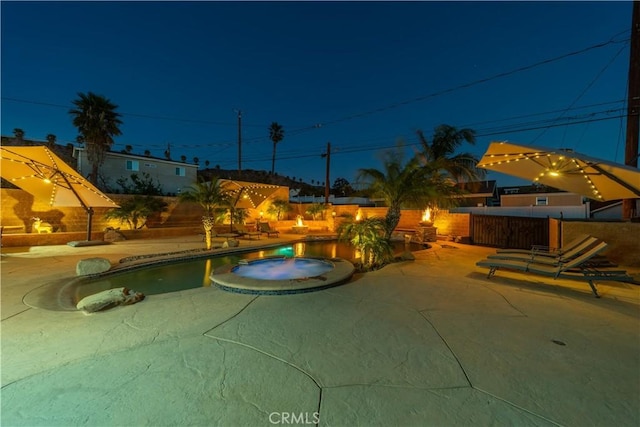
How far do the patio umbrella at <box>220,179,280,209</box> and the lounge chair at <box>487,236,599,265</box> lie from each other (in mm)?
10949

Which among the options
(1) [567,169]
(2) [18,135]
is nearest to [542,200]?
(1) [567,169]

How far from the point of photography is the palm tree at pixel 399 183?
27.8ft

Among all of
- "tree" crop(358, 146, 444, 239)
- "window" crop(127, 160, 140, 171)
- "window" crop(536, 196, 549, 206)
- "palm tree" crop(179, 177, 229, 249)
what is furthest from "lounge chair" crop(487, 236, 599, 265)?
"window" crop(127, 160, 140, 171)

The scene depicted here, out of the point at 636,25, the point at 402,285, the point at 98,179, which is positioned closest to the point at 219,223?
the point at 98,179

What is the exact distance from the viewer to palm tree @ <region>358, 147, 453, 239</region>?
8.48 m

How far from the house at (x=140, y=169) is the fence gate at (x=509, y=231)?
66.3 feet

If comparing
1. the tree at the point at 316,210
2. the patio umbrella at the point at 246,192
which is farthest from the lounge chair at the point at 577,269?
the tree at the point at 316,210

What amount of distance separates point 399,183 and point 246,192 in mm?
9136

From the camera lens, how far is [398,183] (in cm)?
855

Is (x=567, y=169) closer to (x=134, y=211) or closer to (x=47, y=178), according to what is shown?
(x=47, y=178)

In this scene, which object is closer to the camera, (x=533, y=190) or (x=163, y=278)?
(x=163, y=278)

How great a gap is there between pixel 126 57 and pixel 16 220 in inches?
914

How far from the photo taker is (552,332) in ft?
10.9

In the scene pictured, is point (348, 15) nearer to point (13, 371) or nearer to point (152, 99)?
point (13, 371)
